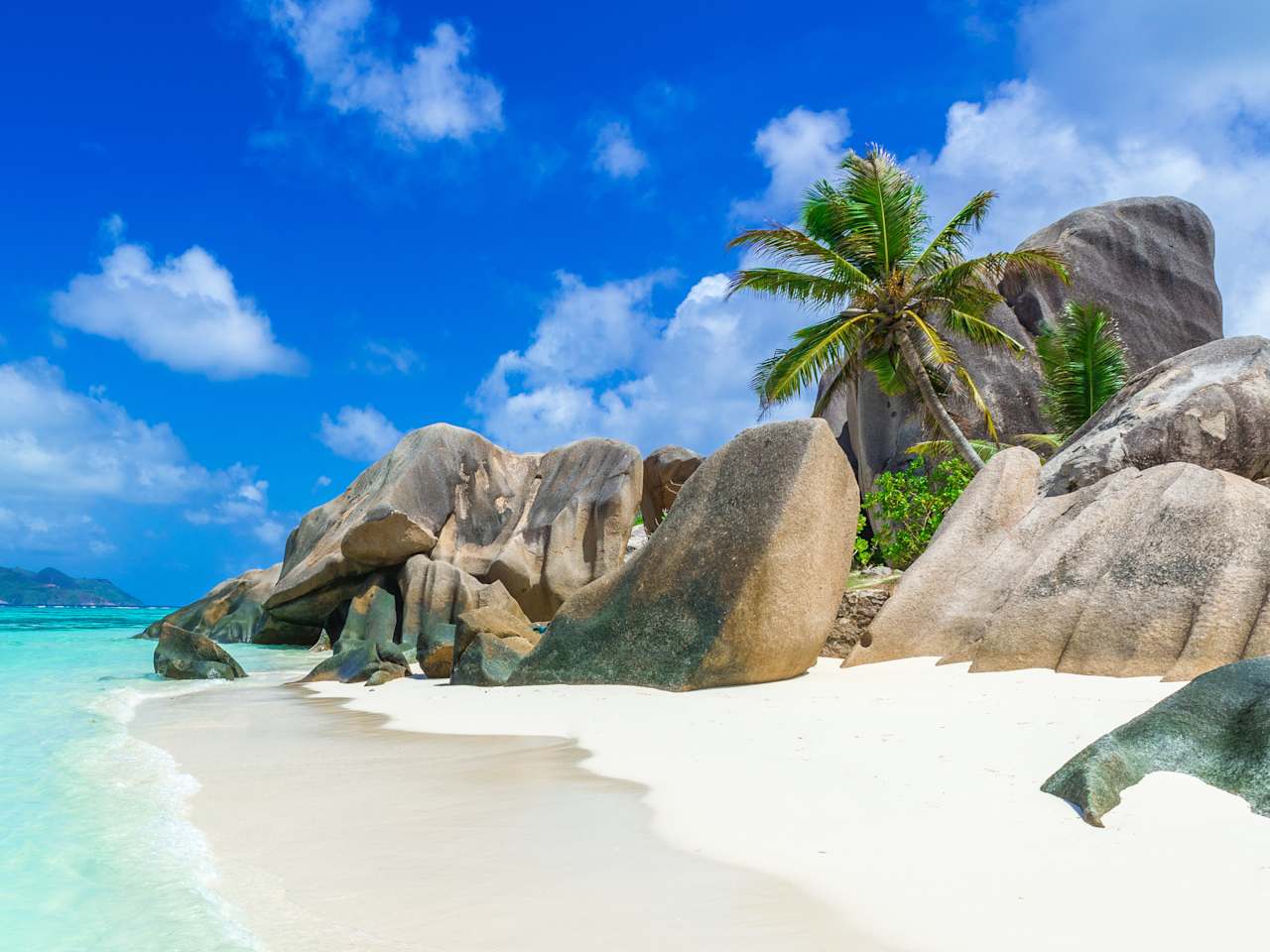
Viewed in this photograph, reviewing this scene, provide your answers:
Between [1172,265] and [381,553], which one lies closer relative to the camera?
[381,553]

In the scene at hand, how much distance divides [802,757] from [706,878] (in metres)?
1.67

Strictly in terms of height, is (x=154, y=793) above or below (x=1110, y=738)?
below

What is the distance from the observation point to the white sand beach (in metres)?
2.38

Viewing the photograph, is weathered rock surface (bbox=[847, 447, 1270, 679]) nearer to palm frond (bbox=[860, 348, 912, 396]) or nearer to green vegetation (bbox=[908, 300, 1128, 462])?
palm frond (bbox=[860, 348, 912, 396])

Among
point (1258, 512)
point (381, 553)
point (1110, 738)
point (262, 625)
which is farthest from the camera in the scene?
point (262, 625)

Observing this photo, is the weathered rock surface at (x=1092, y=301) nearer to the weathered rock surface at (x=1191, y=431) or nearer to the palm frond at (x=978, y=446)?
the palm frond at (x=978, y=446)

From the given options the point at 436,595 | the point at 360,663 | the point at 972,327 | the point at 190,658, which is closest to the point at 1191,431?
the point at 972,327

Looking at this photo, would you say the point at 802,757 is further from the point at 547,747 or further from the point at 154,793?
the point at 154,793

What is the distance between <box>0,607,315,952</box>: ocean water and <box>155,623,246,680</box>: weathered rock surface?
4222mm

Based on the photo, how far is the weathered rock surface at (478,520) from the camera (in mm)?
18703

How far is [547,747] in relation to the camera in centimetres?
519

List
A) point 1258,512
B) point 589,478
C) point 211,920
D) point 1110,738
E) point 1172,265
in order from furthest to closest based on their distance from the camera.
→ point 1172,265, point 589,478, point 1258,512, point 1110,738, point 211,920

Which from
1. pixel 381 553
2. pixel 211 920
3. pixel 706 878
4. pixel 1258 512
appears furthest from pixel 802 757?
pixel 381 553

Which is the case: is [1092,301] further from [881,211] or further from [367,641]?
[367,641]
